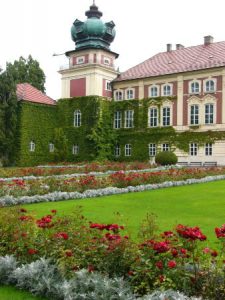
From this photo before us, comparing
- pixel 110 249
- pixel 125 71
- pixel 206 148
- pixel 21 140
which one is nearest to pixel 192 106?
pixel 206 148

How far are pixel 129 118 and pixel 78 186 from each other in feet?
86.3

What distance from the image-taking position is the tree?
192ft

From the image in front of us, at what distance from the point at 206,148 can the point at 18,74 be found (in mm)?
30301

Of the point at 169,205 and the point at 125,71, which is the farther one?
the point at 125,71

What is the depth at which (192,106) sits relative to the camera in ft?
123

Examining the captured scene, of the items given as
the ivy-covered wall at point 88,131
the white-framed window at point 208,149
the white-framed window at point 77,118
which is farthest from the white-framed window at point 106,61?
the white-framed window at point 208,149

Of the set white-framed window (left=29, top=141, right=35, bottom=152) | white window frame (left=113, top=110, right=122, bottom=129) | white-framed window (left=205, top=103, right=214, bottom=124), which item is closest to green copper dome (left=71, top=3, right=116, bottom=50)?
white window frame (left=113, top=110, right=122, bottom=129)

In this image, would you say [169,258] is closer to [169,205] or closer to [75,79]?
[169,205]

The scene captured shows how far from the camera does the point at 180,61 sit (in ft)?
130

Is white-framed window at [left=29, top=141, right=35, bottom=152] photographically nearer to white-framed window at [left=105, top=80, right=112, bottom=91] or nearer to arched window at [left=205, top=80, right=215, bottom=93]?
white-framed window at [left=105, top=80, right=112, bottom=91]

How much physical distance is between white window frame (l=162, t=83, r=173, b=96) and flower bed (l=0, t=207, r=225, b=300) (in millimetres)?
33952

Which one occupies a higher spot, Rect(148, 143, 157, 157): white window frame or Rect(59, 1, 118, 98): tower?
Rect(59, 1, 118, 98): tower

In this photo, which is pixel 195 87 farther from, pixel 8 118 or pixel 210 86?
pixel 8 118

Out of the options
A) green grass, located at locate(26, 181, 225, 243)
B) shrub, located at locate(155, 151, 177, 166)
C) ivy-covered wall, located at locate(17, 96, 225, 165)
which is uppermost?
ivy-covered wall, located at locate(17, 96, 225, 165)
